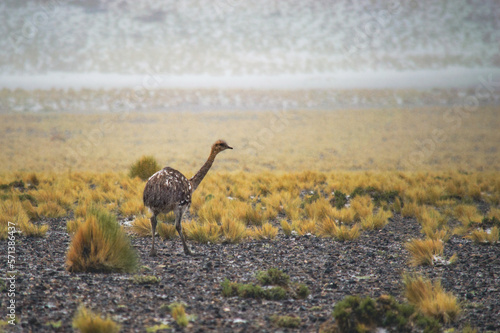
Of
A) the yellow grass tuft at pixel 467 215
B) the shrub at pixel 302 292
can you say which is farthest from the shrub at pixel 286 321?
the yellow grass tuft at pixel 467 215

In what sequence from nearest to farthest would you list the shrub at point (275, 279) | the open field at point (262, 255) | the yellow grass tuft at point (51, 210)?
the open field at point (262, 255) → the shrub at point (275, 279) → the yellow grass tuft at point (51, 210)

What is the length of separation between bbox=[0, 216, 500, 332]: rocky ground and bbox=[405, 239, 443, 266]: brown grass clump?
24cm

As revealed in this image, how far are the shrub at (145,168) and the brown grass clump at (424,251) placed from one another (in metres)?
11.7

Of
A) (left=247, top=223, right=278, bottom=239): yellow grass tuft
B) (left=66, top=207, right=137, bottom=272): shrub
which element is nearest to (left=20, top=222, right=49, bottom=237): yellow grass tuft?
(left=66, top=207, right=137, bottom=272): shrub

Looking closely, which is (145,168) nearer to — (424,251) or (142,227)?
(142,227)

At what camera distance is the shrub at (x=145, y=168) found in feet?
61.6

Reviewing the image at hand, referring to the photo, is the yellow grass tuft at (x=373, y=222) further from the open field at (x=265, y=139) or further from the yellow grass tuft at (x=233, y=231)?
the open field at (x=265, y=139)

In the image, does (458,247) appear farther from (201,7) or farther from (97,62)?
(201,7)

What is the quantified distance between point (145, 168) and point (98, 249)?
11697mm

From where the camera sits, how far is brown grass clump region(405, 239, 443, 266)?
8.63 meters

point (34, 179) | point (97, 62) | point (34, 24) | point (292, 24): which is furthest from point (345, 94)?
point (34, 179)

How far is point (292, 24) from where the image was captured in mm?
105562

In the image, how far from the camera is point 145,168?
1886 centimetres

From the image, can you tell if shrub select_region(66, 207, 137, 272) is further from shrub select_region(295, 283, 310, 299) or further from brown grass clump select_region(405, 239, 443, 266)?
brown grass clump select_region(405, 239, 443, 266)
